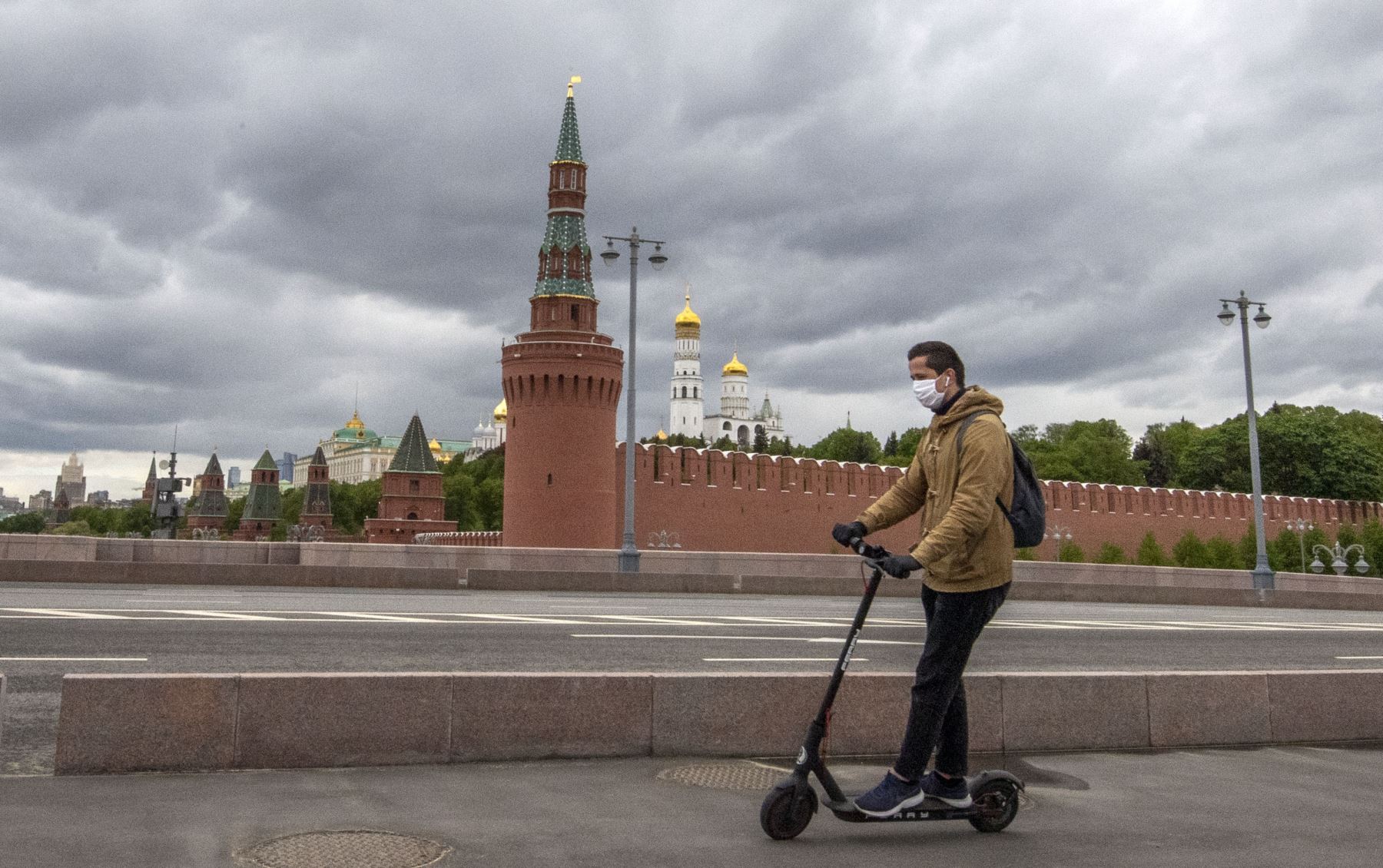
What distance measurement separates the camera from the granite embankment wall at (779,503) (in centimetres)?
4169

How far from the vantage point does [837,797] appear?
4.41m

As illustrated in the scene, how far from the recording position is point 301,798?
4.78 metres

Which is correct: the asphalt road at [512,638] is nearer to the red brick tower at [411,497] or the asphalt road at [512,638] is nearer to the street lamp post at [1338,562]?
the street lamp post at [1338,562]

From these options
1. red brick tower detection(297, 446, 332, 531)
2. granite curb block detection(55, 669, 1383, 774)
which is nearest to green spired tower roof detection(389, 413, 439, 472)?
red brick tower detection(297, 446, 332, 531)

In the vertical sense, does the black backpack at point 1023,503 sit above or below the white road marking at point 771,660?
above

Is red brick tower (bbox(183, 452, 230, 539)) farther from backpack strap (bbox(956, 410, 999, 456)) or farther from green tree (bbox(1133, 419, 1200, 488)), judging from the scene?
backpack strap (bbox(956, 410, 999, 456))

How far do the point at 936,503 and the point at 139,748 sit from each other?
138 inches

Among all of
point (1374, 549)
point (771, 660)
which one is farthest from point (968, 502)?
point (1374, 549)

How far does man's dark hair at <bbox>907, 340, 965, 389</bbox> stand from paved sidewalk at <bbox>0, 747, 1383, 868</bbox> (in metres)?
1.76

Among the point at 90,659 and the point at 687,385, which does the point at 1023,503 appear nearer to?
the point at 90,659

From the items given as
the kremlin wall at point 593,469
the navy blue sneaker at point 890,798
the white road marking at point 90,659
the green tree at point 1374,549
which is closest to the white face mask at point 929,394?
the navy blue sneaker at point 890,798

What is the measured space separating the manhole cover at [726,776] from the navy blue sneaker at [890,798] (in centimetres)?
95

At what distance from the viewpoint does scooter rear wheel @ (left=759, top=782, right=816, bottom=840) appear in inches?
170

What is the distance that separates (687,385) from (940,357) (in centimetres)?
17270
